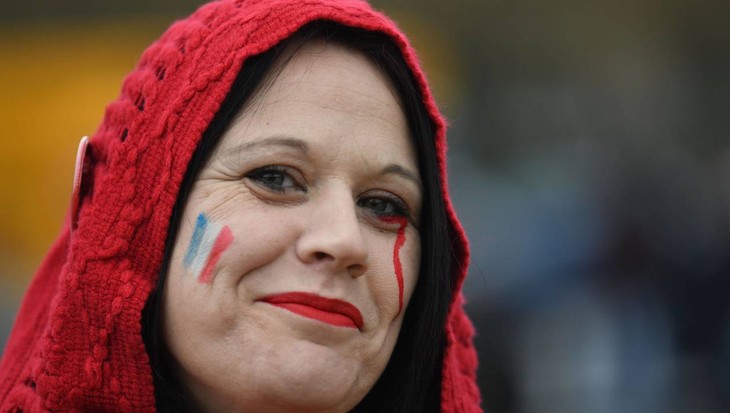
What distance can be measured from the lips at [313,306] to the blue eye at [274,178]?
0.84 ft

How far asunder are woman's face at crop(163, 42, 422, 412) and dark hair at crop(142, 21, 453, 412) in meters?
0.03

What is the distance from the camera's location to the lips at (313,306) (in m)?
1.92

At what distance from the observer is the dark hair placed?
2.03 metres

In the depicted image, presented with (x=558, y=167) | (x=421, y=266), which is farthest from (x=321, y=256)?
(x=558, y=167)

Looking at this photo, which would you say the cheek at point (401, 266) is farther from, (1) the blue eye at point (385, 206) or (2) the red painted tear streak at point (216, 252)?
(2) the red painted tear streak at point (216, 252)

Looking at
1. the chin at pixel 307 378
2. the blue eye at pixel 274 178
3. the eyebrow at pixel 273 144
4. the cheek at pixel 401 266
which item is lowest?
the chin at pixel 307 378

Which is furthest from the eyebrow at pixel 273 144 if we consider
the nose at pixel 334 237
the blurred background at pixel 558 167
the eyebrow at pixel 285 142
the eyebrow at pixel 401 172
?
the blurred background at pixel 558 167

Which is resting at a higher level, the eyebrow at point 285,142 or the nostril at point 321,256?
the eyebrow at point 285,142

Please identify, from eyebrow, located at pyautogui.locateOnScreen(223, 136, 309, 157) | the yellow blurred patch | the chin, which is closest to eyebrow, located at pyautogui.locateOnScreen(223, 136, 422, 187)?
eyebrow, located at pyautogui.locateOnScreen(223, 136, 309, 157)

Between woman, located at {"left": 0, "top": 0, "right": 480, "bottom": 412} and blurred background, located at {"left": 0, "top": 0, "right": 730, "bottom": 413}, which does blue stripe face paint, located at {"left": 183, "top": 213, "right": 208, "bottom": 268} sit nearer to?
woman, located at {"left": 0, "top": 0, "right": 480, "bottom": 412}

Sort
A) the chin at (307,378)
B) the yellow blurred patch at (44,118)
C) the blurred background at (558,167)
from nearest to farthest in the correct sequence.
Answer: the chin at (307,378) < the blurred background at (558,167) < the yellow blurred patch at (44,118)

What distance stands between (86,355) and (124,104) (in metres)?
0.62

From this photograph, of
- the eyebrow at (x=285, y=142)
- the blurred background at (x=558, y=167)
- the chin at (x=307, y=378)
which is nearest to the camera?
the chin at (x=307, y=378)

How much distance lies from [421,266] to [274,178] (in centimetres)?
49
